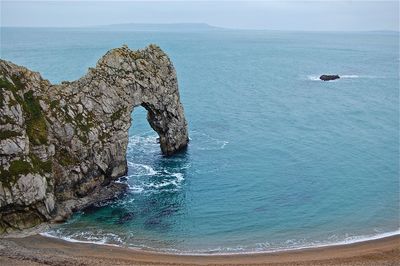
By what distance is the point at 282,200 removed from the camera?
6362cm

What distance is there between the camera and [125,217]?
192 ft

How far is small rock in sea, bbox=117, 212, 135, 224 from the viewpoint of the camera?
5743 cm

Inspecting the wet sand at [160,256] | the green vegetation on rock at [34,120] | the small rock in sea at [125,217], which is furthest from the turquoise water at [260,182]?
the green vegetation on rock at [34,120]

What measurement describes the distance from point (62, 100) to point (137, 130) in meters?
36.4

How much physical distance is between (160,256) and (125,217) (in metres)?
10.5

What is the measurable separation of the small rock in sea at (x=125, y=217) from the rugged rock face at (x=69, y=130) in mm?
5501

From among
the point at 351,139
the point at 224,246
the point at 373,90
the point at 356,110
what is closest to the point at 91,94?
the point at 224,246

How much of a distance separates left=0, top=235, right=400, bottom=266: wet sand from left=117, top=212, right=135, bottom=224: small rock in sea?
6.59 meters

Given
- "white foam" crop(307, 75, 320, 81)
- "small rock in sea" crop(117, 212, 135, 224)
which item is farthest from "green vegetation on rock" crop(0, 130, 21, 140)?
"white foam" crop(307, 75, 320, 81)

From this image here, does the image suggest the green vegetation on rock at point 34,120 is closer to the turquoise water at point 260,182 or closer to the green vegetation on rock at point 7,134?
the green vegetation on rock at point 7,134

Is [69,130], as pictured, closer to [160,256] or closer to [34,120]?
[34,120]

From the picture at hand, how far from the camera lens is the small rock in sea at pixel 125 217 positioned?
57.4 metres

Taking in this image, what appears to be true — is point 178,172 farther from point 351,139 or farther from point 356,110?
point 356,110

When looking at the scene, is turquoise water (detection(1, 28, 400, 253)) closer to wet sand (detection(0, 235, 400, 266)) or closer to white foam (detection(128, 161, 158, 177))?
white foam (detection(128, 161, 158, 177))
